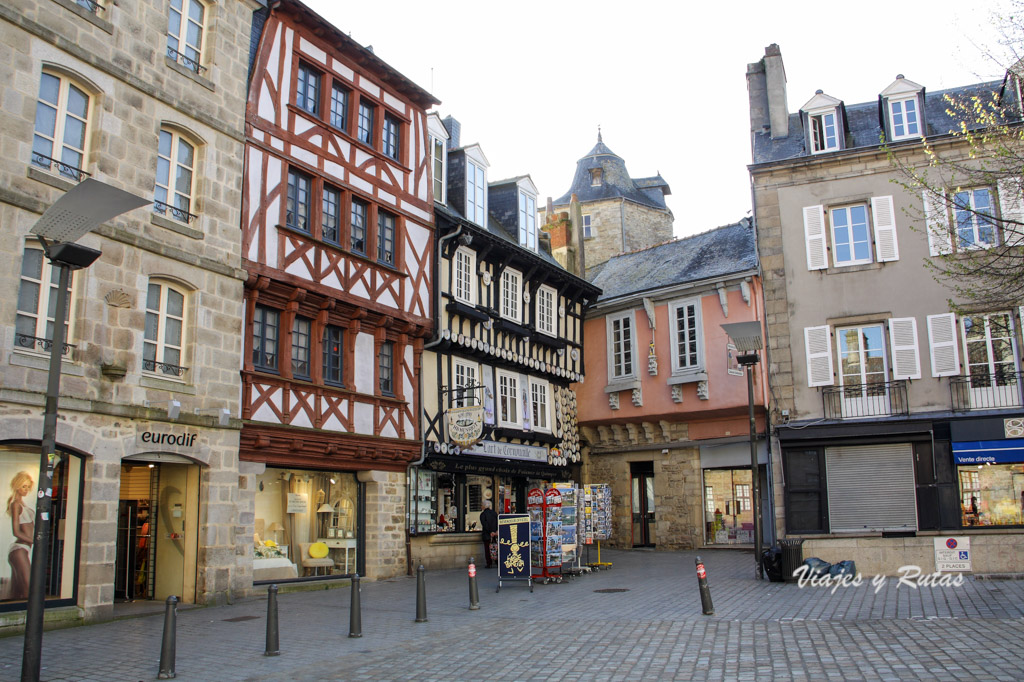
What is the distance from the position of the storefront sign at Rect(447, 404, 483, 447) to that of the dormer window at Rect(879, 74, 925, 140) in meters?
11.7

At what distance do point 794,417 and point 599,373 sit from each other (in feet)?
25.4

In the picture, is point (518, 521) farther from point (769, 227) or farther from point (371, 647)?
point (769, 227)

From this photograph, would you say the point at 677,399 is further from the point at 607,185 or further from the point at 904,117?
the point at 607,185

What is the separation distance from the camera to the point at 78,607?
11.3m

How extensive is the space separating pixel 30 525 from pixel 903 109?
768 inches

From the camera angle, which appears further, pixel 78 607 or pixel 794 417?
pixel 794 417

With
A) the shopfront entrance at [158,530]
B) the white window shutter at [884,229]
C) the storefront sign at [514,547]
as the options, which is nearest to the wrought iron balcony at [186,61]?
the shopfront entrance at [158,530]

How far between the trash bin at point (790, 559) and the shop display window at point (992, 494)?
15.8 feet

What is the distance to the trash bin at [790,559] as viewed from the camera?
1515 cm

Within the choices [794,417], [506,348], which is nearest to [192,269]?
[506,348]

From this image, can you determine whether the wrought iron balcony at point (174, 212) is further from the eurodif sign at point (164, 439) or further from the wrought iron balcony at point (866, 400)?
the wrought iron balcony at point (866, 400)

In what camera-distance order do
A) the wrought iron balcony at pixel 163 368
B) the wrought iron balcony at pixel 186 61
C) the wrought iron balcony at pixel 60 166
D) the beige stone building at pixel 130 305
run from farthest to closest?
the wrought iron balcony at pixel 186 61 < the wrought iron balcony at pixel 163 368 < the wrought iron balcony at pixel 60 166 < the beige stone building at pixel 130 305

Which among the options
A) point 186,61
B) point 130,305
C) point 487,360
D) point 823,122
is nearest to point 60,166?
point 130,305

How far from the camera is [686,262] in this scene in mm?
25578
